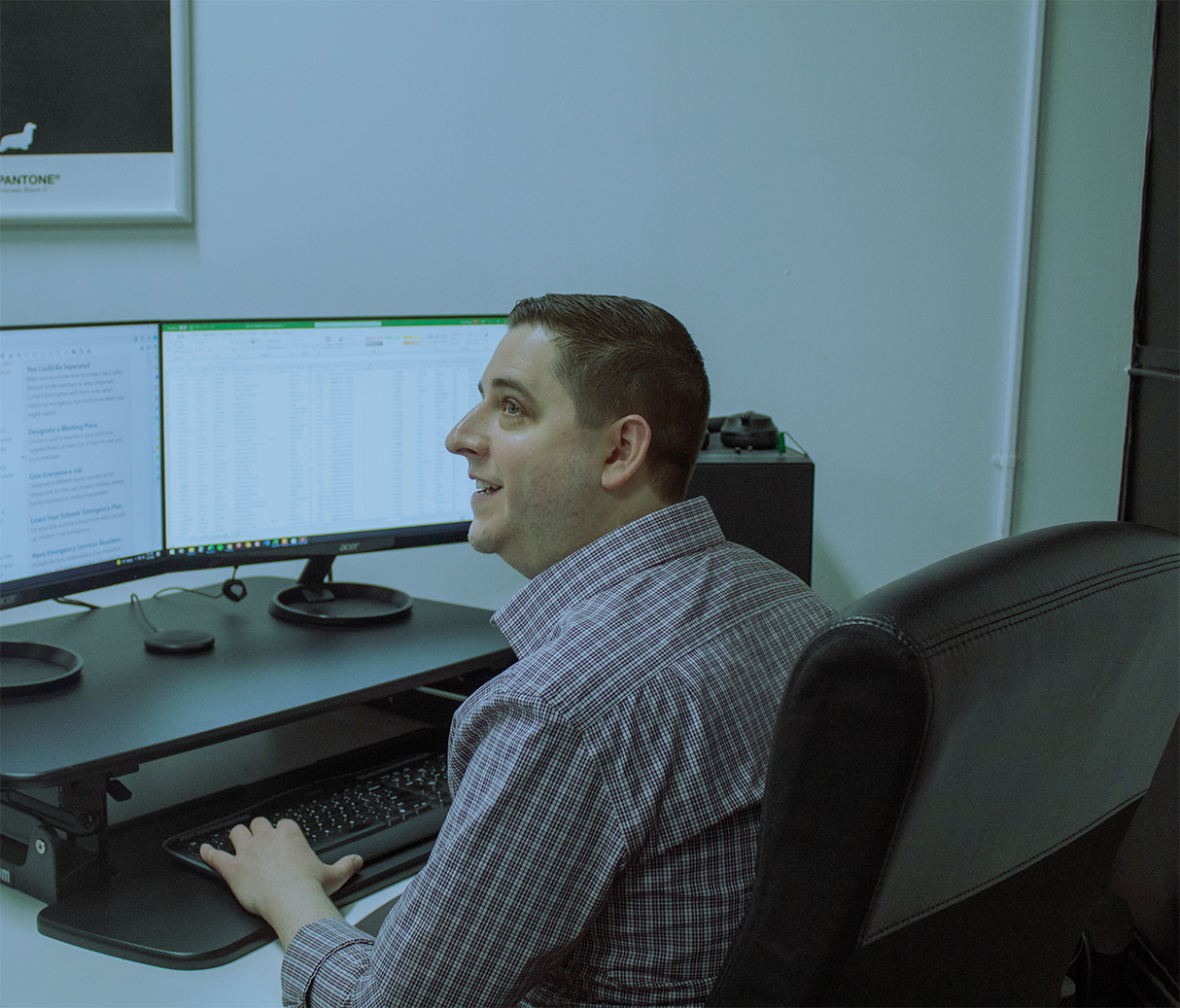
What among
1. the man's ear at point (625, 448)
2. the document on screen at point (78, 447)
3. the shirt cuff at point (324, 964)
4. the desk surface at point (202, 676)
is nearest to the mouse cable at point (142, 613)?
the desk surface at point (202, 676)

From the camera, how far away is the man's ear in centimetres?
101

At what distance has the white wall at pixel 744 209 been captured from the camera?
183cm

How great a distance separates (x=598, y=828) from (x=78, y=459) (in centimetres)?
87

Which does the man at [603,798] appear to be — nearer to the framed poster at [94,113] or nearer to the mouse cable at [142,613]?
the mouse cable at [142,613]

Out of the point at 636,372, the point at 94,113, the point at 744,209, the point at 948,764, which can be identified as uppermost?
the point at 94,113

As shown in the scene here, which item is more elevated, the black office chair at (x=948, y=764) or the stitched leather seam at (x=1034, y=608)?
the stitched leather seam at (x=1034, y=608)

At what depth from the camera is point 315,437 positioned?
1.52 m

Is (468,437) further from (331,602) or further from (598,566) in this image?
(331,602)

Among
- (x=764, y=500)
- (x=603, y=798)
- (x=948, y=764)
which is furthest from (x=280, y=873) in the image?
(x=764, y=500)

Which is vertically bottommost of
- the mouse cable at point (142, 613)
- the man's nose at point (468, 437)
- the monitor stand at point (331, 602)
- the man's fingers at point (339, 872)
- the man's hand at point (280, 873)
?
the man's fingers at point (339, 872)

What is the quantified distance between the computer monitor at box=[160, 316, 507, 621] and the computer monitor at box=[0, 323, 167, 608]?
0.12 ft

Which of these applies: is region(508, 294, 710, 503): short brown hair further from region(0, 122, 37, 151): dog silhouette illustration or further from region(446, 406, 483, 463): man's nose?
region(0, 122, 37, 151): dog silhouette illustration

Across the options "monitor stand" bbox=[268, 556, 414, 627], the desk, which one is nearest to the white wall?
"monitor stand" bbox=[268, 556, 414, 627]

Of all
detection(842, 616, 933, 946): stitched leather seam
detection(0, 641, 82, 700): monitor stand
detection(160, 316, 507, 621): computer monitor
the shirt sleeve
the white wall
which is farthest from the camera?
the white wall
